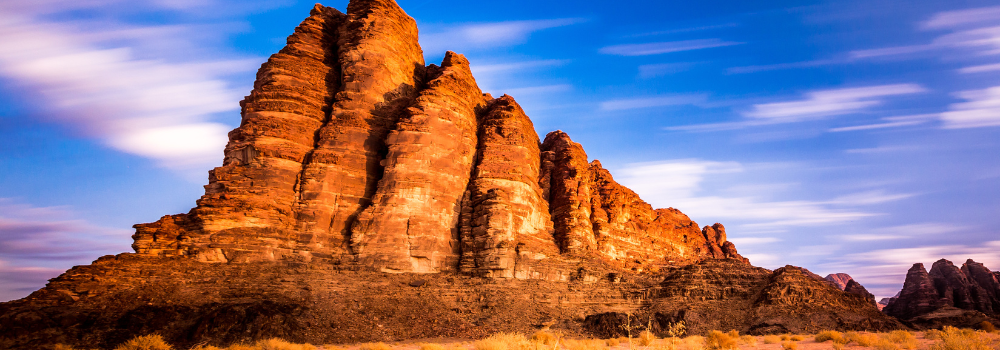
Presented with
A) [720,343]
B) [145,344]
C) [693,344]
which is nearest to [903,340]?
[720,343]

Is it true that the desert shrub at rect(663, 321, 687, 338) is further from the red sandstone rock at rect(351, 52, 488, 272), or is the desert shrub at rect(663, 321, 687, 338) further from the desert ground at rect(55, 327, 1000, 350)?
the red sandstone rock at rect(351, 52, 488, 272)

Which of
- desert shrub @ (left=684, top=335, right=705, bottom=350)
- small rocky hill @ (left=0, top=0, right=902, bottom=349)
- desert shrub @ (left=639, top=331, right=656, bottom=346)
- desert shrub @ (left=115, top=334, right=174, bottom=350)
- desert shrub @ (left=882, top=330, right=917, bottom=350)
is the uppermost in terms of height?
small rocky hill @ (left=0, top=0, right=902, bottom=349)

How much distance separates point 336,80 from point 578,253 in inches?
1259

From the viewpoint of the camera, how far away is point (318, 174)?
49188mm

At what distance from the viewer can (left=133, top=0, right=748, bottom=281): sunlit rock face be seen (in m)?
45.3

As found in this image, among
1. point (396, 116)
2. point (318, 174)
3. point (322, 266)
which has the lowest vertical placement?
point (322, 266)

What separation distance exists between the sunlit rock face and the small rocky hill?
0.18 meters

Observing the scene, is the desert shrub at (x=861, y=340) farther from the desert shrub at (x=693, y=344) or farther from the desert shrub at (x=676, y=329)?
the desert shrub at (x=676, y=329)

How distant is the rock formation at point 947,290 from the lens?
72.2 meters

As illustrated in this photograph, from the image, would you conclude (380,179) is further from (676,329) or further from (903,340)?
(676,329)

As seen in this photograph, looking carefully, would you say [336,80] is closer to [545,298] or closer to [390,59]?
[390,59]

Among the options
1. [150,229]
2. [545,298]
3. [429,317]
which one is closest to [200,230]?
[150,229]

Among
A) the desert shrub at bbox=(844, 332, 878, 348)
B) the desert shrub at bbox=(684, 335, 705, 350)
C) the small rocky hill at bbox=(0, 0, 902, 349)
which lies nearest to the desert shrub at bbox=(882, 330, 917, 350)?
the desert shrub at bbox=(844, 332, 878, 348)

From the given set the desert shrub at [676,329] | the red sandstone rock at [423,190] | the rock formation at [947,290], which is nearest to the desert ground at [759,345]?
the desert shrub at [676,329]
